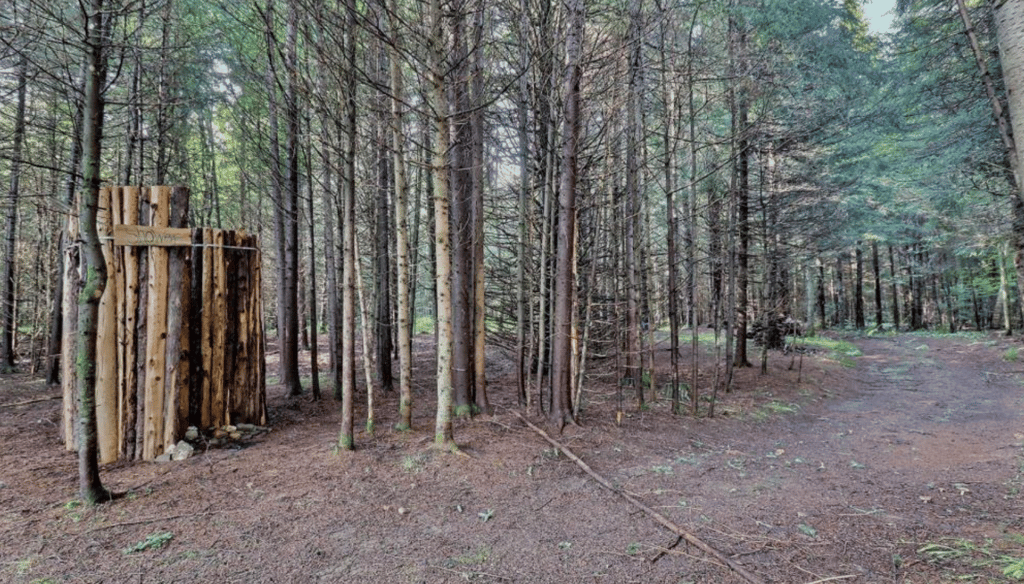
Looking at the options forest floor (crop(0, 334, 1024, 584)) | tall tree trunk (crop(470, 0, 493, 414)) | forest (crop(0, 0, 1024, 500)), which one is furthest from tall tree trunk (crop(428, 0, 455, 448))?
tall tree trunk (crop(470, 0, 493, 414))

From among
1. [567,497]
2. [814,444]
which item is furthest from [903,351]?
[567,497]

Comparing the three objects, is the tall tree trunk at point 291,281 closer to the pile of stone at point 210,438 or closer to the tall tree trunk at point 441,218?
the pile of stone at point 210,438

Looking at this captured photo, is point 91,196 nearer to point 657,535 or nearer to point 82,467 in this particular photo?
point 82,467

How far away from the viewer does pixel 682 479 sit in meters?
4.21

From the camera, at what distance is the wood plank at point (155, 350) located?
4.39 metres

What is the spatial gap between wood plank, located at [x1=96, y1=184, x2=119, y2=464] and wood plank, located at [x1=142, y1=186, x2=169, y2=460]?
267 mm

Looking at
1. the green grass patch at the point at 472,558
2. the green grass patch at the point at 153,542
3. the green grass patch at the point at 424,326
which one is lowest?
the green grass patch at the point at 472,558

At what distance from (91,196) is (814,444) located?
7.51 m

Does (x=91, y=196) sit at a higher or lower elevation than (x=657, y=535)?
higher

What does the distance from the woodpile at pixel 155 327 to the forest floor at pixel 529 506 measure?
0.47 m

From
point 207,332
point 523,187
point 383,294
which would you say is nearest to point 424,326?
point 383,294

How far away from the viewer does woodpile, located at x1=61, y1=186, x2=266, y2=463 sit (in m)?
4.38

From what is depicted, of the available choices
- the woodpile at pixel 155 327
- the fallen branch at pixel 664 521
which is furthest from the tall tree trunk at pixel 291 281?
the fallen branch at pixel 664 521

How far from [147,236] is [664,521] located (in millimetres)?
5354
